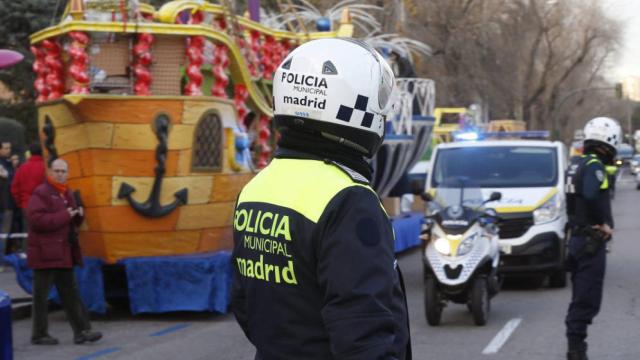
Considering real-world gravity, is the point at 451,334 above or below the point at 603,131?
below

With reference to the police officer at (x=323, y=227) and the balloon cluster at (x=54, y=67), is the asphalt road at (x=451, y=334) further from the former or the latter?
the police officer at (x=323, y=227)

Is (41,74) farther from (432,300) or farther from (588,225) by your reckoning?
(588,225)

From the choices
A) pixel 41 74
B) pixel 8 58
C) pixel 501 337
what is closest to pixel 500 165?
pixel 501 337

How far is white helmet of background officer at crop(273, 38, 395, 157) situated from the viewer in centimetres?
291

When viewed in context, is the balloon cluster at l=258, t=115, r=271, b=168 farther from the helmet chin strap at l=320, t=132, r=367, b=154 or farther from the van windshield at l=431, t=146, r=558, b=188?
the helmet chin strap at l=320, t=132, r=367, b=154

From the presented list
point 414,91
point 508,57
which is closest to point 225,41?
point 414,91

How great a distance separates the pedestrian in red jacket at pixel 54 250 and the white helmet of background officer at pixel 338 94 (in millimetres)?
7292

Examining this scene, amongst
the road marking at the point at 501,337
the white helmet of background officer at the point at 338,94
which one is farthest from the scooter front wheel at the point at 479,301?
the white helmet of background officer at the point at 338,94

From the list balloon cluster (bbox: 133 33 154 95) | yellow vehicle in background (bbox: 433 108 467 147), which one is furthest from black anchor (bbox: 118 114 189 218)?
yellow vehicle in background (bbox: 433 108 467 147)

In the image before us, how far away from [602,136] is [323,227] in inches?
242

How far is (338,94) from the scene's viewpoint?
114 inches

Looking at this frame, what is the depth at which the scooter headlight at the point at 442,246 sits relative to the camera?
35.0ft

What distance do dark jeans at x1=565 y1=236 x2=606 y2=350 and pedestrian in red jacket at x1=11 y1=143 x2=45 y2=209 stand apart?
24.4ft

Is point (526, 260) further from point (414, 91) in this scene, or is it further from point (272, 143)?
point (414, 91)
